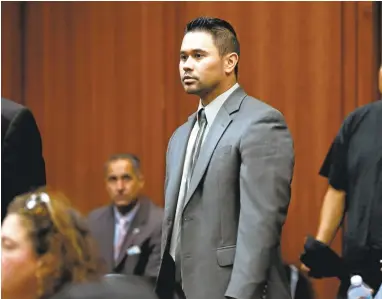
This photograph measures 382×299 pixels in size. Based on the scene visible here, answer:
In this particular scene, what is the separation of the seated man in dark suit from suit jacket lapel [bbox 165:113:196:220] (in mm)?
560

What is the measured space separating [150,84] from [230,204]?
223 centimetres

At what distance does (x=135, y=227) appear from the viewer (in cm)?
454

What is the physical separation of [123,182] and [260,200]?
209 cm

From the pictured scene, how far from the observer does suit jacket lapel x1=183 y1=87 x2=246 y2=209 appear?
2834 mm

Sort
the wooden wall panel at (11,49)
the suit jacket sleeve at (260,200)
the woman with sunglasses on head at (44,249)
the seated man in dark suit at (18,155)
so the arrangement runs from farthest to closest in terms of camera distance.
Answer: the wooden wall panel at (11,49) < the suit jacket sleeve at (260,200) < the seated man in dark suit at (18,155) < the woman with sunglasses on head at (44,249)

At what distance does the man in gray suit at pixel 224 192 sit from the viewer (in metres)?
2.76

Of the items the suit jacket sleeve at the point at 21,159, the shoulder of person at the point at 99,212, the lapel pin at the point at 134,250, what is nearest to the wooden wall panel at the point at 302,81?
the lapel pin at the point at 134,250

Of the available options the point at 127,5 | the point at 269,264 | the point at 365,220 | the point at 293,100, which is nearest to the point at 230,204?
the point at 269,264

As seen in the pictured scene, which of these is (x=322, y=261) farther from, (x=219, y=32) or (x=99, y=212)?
(x=99, y=212)

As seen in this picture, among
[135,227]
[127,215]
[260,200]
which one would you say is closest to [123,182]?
[127,215]

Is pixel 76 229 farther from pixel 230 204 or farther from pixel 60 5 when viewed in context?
pixel 60 5

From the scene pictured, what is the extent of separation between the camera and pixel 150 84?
16.3 feet

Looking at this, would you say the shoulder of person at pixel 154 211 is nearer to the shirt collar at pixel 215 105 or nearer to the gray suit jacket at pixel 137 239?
the gray suit jacket at pixel 137 239

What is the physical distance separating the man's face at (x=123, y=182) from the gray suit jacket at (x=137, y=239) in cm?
7
